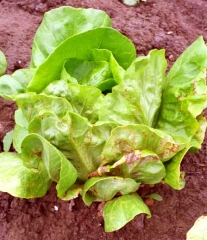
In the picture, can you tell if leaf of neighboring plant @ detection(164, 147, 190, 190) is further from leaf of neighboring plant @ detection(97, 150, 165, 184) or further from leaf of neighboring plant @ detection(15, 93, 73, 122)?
leaf of neighboring plant @ detection(15, 93, 73, 122)

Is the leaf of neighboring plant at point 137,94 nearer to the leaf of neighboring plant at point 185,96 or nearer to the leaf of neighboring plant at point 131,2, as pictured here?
the leaf of neighboring plant at point 185,96

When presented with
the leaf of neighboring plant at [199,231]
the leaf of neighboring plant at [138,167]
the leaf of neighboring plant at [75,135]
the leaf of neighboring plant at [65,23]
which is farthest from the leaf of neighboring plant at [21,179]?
the leaf of neighboring plant at [199,231]

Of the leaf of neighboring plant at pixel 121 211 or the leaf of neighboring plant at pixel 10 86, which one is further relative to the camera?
the leaf of neighboring plant at pixel 10 86

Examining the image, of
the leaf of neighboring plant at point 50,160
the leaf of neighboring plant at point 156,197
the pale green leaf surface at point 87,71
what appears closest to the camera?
the leaf of neighboring plant at point 50,160

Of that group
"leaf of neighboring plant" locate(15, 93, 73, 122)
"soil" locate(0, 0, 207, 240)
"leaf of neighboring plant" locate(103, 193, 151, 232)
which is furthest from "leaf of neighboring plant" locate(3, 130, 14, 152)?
"leaf of neighboring plant" locate(103, 193, 151, 232)

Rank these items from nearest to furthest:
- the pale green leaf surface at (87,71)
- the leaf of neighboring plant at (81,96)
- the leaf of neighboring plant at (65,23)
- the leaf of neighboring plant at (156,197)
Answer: the leaf of neighboring plant at (81,96) → the pale green leaf surface at (87,71) → the leaf of neighboring plant at (65,23) → the leaf of neighboring plant at (156,197)

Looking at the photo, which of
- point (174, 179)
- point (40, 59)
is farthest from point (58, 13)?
point (174, 179)
